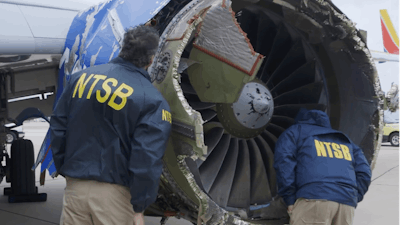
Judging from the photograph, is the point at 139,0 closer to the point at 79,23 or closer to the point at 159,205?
the point at 79,23

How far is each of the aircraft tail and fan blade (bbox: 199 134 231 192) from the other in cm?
2625

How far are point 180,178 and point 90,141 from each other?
25.3 inches

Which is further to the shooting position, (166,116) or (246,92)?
(246,92)

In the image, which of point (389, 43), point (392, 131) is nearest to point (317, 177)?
point (392, 131)

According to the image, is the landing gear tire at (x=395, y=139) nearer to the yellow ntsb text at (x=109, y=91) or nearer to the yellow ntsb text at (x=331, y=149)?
the yellow ntsb text at (x=331, y=149)

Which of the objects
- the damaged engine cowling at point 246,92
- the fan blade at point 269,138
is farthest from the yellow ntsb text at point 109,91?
the fan blade at point 269,138

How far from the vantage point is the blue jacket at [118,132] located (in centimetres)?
204

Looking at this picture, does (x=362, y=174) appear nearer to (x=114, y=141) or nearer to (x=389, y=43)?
(x=114, y=141)

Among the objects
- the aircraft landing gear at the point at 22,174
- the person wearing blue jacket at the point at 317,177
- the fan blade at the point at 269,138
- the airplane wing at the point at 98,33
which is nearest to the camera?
the airplane wing at the point at 98,33

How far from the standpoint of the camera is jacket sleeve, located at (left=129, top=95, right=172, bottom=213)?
2020 millimetres

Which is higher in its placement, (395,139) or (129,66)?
(129,66)

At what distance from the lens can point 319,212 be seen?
2.91 metres

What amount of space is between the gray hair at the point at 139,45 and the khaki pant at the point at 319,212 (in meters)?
1.55

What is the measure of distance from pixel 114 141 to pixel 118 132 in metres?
0.05
